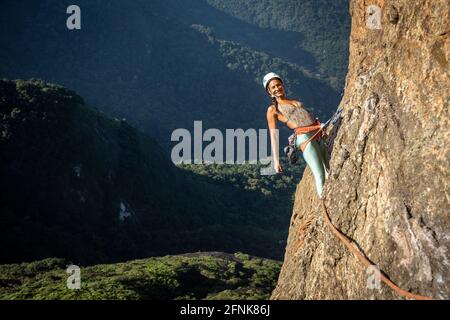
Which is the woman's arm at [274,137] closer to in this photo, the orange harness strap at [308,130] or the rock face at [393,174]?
the orange harness strap at [308,130]

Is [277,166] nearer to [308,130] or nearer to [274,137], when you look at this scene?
[274,137]

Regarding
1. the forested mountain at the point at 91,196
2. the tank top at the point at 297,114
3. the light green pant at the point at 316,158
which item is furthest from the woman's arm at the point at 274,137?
the forested mountain at the point at 91,196

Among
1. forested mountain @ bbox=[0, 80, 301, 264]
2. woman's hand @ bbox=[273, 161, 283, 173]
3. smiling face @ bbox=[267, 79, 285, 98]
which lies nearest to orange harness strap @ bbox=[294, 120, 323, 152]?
woman's hand @ bbox=[273, 161, 283, 173]

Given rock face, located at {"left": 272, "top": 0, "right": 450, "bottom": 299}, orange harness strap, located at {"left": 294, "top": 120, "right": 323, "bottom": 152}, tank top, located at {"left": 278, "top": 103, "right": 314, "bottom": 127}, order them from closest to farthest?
rock face, located at {"left": 272, "top": 0, "right": 450, "bottom": 299} → orange harness strap, located at {"left": 294, "top": 120, "right": 323, "bottom": 152} → tank top, located at {"left": 278, "top": 103, "right": 314, "bottom": 127}

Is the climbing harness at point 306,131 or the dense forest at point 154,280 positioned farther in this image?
the dense forest at point 154,280

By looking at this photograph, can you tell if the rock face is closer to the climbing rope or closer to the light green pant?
the climbing rope

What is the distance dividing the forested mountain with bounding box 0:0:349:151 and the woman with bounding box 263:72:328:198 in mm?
108803

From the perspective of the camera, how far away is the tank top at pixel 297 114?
28.3 ft

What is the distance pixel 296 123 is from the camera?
28.3 ft

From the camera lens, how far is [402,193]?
6.49 metres

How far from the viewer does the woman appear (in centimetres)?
856

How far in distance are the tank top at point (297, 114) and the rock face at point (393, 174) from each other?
0.66 metres

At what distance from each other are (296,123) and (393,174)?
2.41m

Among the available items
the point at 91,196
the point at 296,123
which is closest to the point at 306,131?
the point at 296,123
